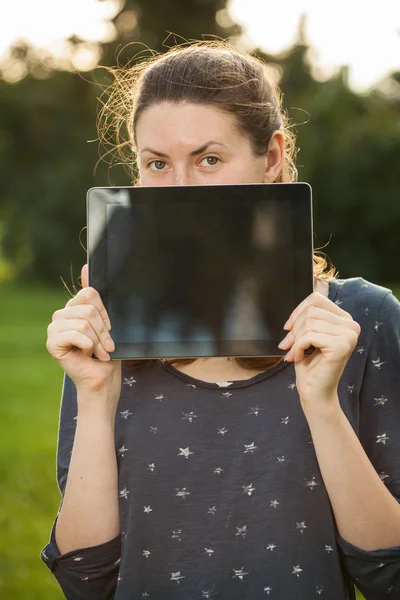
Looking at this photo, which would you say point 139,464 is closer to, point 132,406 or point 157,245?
point 132,406

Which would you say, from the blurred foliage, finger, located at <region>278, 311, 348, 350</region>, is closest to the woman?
finger, located at <region>278, 311, 348, 350</region>

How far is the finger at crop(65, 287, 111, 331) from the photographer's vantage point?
70.6 inches

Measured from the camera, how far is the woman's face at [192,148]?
2.05m

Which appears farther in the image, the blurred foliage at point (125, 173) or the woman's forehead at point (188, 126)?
the blurred foliage at point (125, 173)

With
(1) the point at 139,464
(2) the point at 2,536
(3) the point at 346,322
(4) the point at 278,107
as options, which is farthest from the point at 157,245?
(2) the point at 2,536

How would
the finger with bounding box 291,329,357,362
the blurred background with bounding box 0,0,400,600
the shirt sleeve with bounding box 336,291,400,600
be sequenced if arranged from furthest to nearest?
the blurred background with bounding box 0,0,400,600 → the shirt sleeve with bounding box 336,291,400,600 → the finger with bounding box 291,329,357,362

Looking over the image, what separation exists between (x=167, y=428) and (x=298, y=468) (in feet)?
1.12

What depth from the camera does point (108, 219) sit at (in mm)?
1798

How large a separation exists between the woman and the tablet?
21cm

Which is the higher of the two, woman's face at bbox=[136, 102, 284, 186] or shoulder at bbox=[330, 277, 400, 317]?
woman's face at bbox=[136, 102, 284, 186]

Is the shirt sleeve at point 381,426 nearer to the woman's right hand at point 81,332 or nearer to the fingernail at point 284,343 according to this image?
the fingernail at point 284,343

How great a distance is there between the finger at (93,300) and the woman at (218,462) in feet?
0.46

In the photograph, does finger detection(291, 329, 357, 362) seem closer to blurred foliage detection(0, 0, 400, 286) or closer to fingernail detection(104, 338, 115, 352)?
fingernail detection(104, 338, 115, 352)

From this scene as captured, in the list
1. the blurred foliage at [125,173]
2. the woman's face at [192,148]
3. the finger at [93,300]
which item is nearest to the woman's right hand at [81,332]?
the finger at [93,300]
